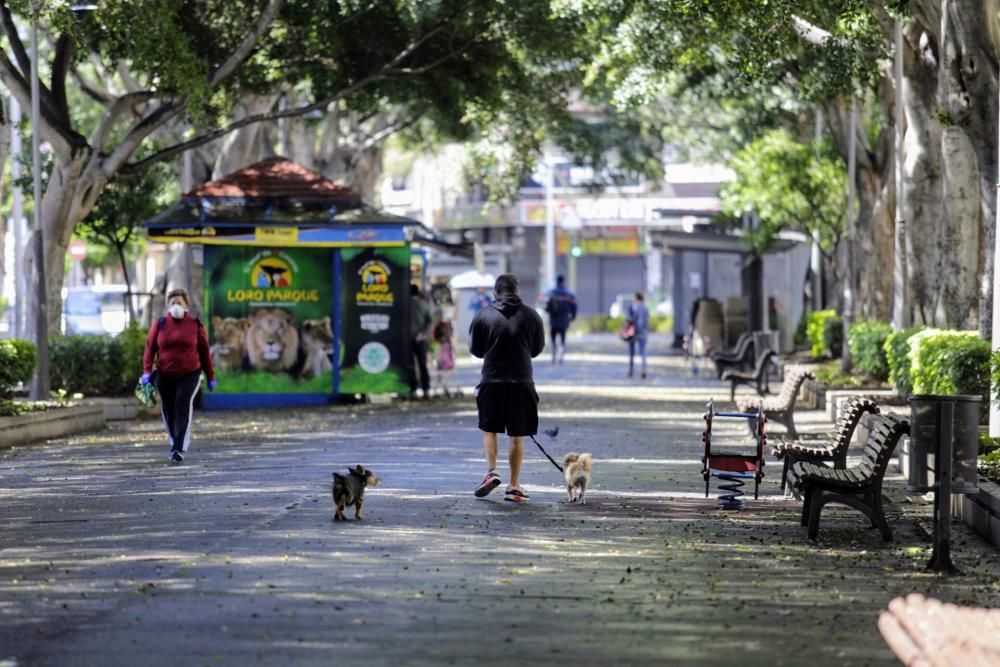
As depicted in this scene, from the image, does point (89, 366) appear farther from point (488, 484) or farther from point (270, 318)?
point (488, 484)

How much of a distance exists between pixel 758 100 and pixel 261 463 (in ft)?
75.9

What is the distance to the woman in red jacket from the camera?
17750 millimetres

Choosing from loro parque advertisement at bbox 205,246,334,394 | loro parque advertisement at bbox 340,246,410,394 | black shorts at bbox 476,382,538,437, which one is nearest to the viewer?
black shorts at bbox 476,382,538,437

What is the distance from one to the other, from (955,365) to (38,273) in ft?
39.1

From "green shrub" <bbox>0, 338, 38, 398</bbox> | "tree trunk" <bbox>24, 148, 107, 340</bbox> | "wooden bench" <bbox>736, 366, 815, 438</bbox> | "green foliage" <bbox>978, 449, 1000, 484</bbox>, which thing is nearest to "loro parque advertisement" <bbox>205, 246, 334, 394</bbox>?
"tree trunk" <bbox>24, 148, 107, 340</bbox>

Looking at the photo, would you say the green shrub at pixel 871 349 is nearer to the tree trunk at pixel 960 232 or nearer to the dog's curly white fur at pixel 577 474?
the tree trunk at pixel 960 232

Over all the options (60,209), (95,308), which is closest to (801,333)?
(95,308)

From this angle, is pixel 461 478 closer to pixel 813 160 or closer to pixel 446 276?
pixel 813 160

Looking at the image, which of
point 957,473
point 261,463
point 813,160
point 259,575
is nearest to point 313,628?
point 259,575

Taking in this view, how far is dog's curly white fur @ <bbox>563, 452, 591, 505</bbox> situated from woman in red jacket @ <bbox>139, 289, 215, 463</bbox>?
16.4 ft

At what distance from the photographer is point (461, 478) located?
15930 millimetres

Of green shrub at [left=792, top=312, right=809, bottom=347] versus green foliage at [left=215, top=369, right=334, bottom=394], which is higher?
green shrub at [left=792, top=312, right=809, bottom=347]

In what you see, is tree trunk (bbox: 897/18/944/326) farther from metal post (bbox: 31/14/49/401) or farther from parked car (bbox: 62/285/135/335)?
parked car (bbox: 62/285/135/335)

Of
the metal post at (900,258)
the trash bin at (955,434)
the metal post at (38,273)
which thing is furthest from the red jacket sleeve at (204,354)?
the metal post at (900,258)
